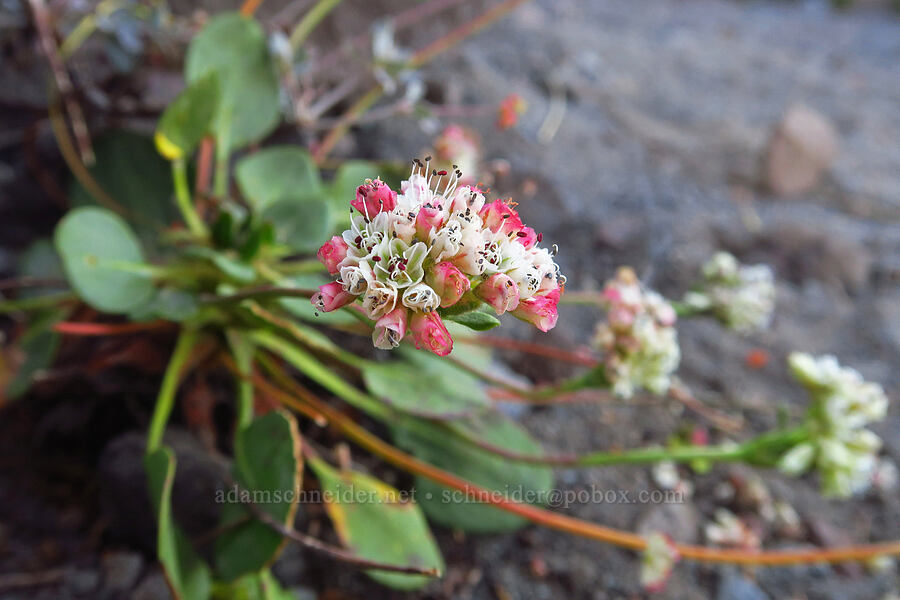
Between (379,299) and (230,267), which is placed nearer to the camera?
(379,299)

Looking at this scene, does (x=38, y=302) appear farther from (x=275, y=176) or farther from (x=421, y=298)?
(x=421, y=298)

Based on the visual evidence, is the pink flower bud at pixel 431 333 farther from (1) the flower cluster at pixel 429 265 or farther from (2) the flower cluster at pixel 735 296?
(2) the flower cluster at pixel 735 296

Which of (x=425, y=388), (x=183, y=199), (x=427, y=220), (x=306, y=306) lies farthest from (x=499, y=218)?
(x=183, y=199)

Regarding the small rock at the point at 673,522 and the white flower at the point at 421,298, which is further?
the small rock at the point at 673,522

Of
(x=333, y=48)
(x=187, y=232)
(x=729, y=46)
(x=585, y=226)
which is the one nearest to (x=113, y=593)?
(x=187, y=232)

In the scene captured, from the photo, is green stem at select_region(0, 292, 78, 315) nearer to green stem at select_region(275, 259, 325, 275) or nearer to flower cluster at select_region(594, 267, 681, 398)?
green stem at select_region(275, 259, 325, 275)

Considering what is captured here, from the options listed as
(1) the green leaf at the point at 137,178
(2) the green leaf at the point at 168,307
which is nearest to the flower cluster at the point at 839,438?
(2) the green leaf at the point at 168,307

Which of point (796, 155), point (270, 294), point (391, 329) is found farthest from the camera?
point (796, 155)
